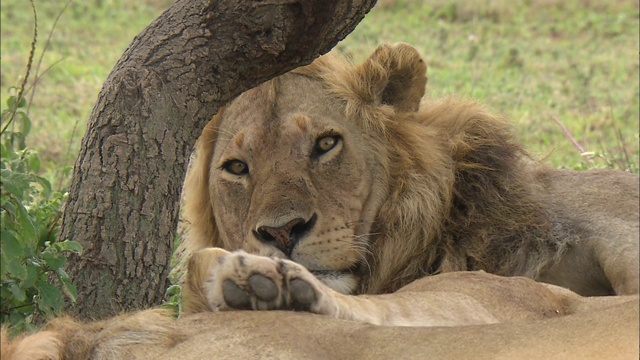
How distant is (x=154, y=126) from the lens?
10.9ft

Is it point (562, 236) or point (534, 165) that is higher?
point (534, 165)

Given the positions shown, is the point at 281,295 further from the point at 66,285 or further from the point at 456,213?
the point at 456,213

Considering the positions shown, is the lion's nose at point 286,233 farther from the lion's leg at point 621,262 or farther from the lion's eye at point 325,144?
the lion's leg at point 621,262

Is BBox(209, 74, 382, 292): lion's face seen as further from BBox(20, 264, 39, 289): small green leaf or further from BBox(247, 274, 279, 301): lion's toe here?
BBox(247, 274, 279, 301): lion's toe

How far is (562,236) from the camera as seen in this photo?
13.0 ft

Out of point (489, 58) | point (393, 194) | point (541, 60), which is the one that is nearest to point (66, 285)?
point (393, 194)

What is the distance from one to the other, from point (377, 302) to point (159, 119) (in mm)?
979

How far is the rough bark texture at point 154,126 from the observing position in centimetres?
327

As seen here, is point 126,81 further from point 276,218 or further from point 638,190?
point 638,190

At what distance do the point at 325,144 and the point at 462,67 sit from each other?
20.0 ft

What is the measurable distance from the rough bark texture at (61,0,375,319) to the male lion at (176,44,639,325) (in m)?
0.50

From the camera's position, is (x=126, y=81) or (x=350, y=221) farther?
(x=350, y=221)

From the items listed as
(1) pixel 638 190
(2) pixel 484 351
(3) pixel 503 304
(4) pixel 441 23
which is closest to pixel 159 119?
(3) pixel 503 304

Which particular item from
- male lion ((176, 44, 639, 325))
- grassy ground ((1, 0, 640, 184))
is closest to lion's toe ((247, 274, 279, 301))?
male lion ((176, 44, 639, 325))
